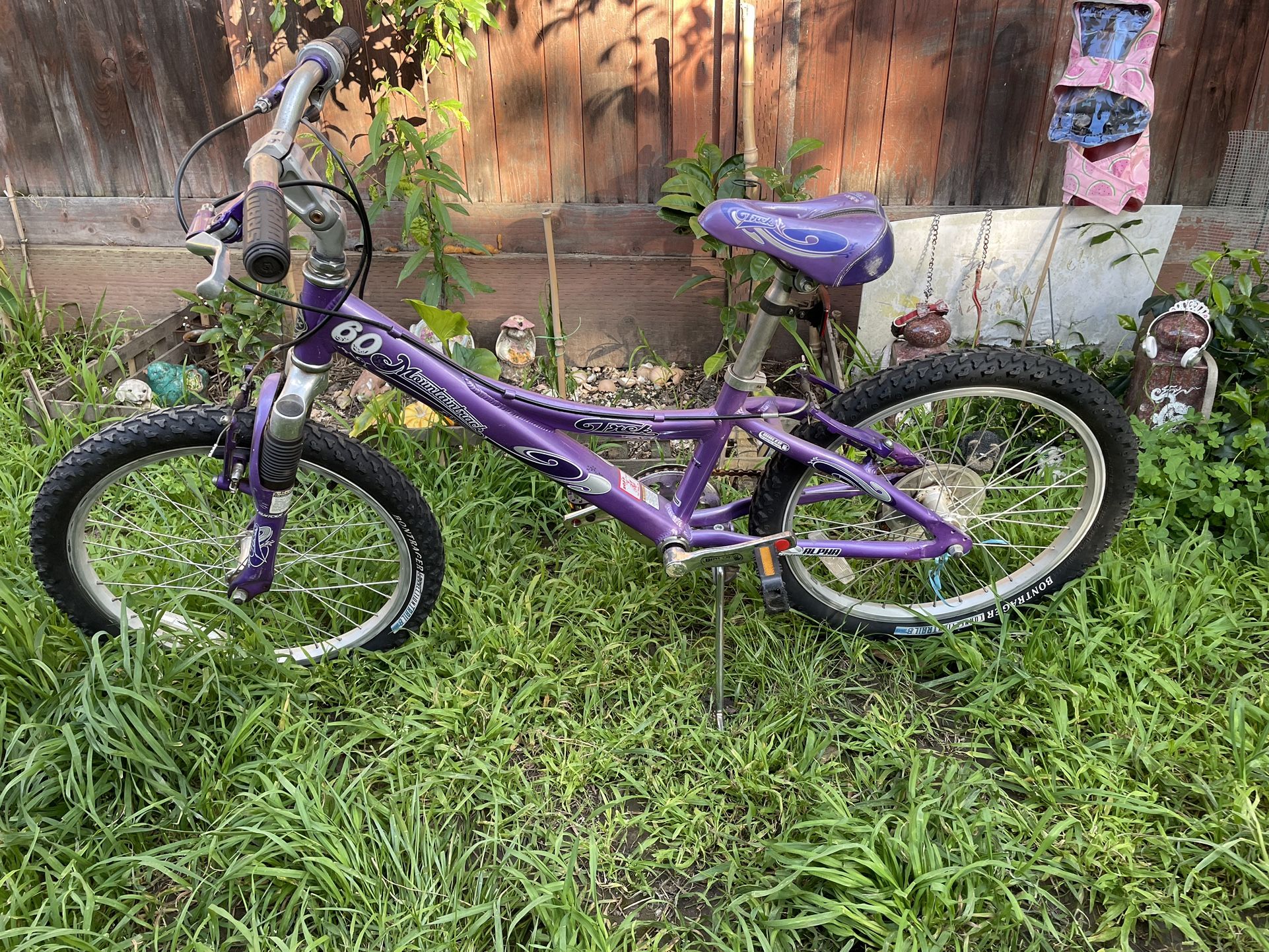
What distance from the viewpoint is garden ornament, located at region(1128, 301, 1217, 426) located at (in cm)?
248

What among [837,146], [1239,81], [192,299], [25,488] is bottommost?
[25,488]

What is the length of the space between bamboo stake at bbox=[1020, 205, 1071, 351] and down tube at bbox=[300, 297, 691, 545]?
1.59 meters

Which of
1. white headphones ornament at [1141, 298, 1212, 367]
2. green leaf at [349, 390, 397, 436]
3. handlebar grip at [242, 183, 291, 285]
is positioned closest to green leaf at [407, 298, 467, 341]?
green leaf at [349, 390, 397, 436]

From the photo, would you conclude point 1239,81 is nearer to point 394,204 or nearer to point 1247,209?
point 1247,209

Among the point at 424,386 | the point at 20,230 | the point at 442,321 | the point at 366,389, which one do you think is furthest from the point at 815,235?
the point at 20,230

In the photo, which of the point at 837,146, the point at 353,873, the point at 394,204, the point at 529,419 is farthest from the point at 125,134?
the point at 353,873

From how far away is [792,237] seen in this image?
167 cm

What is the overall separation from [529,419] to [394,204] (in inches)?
69.1

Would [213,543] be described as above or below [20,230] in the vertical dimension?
below

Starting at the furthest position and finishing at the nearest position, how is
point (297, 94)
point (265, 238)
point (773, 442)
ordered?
point (773, 442) → point (297, 94) → point (265, 238)

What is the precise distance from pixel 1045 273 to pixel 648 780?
7.26ft

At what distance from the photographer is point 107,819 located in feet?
5.80

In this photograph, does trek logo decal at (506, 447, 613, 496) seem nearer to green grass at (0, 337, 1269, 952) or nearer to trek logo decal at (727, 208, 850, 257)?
green grass at (0, 337, 1269, 952)

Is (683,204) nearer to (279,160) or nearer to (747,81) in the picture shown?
(747,81)
